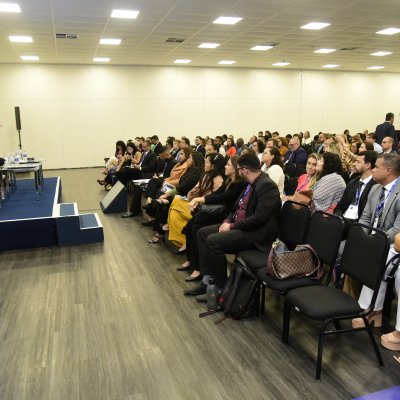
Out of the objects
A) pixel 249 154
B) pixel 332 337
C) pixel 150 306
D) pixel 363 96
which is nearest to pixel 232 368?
pixel 332 337

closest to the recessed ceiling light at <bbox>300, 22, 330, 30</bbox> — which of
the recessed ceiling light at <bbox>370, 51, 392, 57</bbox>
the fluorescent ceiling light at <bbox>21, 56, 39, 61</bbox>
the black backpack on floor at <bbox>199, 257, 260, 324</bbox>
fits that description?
the recessed ceiling light at <bbox>370, 51, 392, 57</bbox>

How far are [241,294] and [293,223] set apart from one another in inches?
28.6

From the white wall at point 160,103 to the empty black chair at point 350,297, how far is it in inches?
511

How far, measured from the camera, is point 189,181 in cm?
504

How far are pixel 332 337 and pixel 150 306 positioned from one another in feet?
5.06

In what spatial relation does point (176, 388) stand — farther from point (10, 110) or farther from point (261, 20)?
point (10, 110)

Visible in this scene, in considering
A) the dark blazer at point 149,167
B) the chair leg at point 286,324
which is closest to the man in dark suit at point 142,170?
the dark blazer at point 149,167

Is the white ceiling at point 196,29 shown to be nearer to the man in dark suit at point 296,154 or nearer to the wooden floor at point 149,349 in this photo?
the man in dark suit at point 296,154


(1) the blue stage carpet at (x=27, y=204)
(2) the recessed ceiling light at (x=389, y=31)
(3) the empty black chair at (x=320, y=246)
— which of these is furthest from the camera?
(2) the recessed ceiling light at (x=389, y=31)

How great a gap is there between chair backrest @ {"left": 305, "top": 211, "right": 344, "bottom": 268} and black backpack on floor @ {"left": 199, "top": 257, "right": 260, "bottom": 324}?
1.76 feet

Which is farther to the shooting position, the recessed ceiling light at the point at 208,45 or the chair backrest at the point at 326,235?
the recessed ceiling light at the point at 208,45

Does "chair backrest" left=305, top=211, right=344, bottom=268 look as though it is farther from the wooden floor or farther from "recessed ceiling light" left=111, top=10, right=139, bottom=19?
"recessed ceiling light" left=111, top=10, right=139, bottom=19

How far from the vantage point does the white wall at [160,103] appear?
13.9 meters

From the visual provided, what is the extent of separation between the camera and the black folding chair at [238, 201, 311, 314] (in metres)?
3.23
